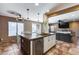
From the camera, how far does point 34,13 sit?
1862 millimetres

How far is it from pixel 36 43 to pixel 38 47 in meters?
0.13

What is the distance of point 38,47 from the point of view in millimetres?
1931

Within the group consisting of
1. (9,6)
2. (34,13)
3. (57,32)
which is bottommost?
(57,32)

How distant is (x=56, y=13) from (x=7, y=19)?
41.3 inches

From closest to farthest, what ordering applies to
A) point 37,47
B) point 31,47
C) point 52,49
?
1. point 31,47
2. point 37,47
3. point 52,49

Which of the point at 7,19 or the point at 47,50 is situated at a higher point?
the point at 7,19

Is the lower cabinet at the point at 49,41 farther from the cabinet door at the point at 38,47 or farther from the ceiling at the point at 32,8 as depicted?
the ceiling at the point at 32,8

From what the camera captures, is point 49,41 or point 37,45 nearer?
point 37,45

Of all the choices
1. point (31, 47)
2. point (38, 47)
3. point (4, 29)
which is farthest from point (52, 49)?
point (4, 29)

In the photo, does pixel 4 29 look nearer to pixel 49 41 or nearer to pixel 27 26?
pixel 27 26

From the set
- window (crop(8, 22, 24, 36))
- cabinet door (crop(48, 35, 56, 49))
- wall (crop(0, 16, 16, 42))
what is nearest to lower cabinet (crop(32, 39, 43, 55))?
cabinet door (crop(48, 35, 56, 49))

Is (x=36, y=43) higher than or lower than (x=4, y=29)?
lower
